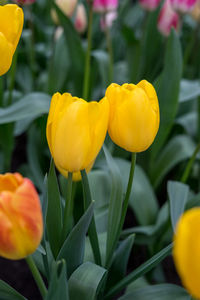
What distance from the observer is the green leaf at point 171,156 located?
1.21 m

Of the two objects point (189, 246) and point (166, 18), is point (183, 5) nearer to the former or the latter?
point (166, 18)

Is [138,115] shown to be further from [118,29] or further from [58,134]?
[118,29]

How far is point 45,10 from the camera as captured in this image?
2.16 meters

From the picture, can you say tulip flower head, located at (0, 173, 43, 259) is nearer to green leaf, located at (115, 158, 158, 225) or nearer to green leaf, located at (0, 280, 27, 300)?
green leaf, located at (0, 280, 27, 300)

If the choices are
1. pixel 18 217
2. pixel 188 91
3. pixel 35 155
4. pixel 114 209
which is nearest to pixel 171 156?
pixel 188 91

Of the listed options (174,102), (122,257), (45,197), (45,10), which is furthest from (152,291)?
(45,10)

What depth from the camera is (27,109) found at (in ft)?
3.43

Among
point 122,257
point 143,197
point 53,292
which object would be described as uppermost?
point 53,292

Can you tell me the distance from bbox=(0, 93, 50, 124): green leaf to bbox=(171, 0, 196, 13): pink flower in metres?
0.49

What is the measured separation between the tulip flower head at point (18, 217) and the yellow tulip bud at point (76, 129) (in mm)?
82

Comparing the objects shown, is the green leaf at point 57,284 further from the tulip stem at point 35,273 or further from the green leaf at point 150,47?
the green leaf at point 150,47

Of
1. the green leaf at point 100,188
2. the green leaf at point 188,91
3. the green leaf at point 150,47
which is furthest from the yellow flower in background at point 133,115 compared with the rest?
the green leaf at point 150,47

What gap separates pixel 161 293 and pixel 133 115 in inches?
10.1

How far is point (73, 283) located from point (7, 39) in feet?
1.10
